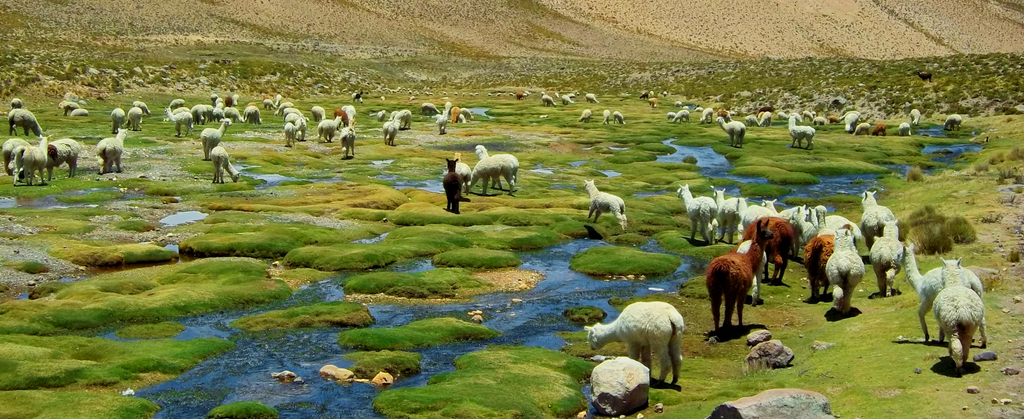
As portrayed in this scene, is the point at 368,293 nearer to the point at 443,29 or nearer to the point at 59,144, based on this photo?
the point at 59,144

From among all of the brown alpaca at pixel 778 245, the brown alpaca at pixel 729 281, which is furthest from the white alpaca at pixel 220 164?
the brown alpaca at pixel 729 281

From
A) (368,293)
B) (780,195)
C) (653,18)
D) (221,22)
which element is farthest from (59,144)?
(653,18)

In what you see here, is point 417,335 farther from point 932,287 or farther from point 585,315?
point 932,287

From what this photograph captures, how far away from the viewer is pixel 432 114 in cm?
7650

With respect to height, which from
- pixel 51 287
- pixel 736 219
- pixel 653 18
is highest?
pixel 653 18

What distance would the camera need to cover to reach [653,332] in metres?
15.3

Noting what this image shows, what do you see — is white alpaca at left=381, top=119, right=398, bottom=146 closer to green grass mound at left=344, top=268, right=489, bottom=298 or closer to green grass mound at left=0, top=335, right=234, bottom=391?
green grass mound at left=344, top=268, right=489, bottom=298

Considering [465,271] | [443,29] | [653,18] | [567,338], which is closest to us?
[567,338]

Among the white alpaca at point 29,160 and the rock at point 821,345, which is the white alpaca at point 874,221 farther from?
the white alpaca at point 29,160

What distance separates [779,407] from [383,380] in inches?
266

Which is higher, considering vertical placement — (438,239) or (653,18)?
(653,18)

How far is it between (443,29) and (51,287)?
156763 millimetres

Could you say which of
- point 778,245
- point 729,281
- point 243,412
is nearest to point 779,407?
point 729,281

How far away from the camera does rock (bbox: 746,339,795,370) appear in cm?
1691
